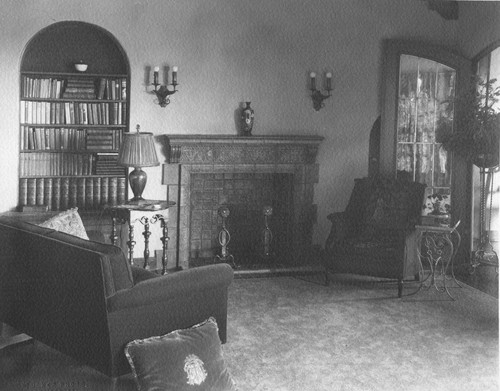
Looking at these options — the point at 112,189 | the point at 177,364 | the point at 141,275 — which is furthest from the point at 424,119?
the point at 177,364

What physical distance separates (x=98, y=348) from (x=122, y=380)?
554 millimetres

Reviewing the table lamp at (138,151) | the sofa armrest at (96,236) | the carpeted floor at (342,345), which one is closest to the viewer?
the carpeted floor at (342,345)

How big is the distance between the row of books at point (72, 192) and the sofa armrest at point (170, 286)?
8.72 feet

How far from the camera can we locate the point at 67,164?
6.57 metres

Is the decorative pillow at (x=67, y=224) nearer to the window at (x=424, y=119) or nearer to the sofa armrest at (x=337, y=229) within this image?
the sofa armrest at (x=337, y=229)

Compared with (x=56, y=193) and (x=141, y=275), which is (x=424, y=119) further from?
(x=141, y=275)

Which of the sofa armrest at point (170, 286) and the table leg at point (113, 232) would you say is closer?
the sofa armrest at point (170, 286)

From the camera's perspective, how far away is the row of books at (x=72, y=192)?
21.1ft

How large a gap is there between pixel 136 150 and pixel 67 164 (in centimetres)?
91

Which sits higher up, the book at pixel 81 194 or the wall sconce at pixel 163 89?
the wall sconce at pixel 163 89

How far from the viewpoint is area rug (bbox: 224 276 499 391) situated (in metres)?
4.10

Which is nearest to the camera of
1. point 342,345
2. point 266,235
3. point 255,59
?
point 342,345

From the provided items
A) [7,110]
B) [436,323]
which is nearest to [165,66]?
[7,110]

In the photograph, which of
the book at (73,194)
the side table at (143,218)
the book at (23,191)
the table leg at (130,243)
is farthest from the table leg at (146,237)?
the book at (23,191)
